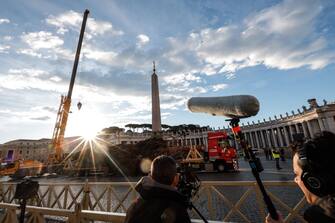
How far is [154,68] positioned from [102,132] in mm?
77881

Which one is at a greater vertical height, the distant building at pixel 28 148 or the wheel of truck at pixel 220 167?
the distant building at pixel 28 148

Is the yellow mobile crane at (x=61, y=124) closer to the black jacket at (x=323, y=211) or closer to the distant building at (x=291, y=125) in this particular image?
the black jacket at (x=323, y=211)

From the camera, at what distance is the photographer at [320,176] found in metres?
1.24

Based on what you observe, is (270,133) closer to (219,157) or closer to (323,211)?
(219,157)

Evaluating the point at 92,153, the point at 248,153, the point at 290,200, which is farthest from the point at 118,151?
the point at 248,153

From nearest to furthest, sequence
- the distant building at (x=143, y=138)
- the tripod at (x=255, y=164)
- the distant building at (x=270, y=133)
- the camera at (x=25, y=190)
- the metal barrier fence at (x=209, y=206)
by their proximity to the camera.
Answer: the tripod at (x=255, y=164)
the metal barrier fence at (x=209, y=206)
the camera at (x=25, y=190)
the distant building at (x=270, y=133)
the distant building at (x=143, y=138)

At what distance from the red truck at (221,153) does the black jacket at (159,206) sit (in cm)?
1869

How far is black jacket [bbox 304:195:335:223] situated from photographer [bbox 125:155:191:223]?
94cm

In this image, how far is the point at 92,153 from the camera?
29.0m

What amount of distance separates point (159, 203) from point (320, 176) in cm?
125

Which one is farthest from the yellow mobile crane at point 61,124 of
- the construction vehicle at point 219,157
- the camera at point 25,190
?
Result: the camera at point 25,190

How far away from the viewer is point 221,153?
1972 cm

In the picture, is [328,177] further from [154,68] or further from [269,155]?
[269,155]

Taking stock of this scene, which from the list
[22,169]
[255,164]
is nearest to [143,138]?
[22,169]
